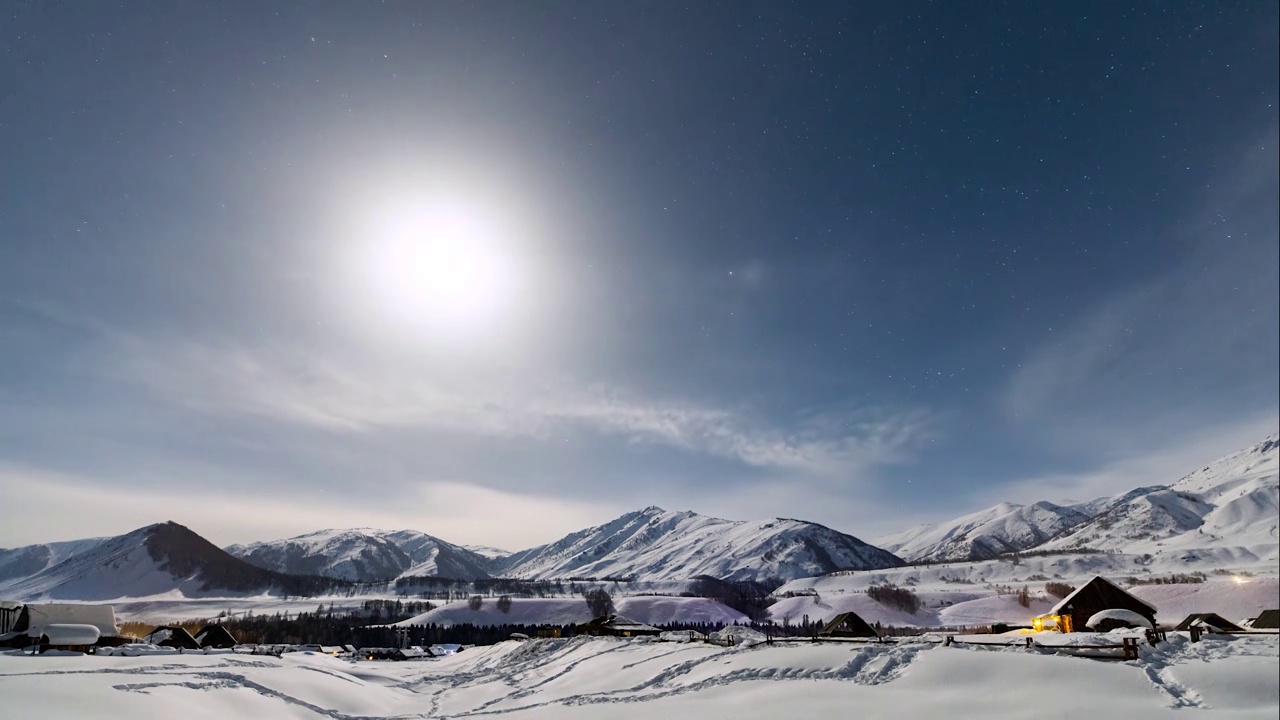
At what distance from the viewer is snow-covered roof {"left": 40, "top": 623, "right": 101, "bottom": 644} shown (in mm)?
58875

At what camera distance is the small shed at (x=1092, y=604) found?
42969mm

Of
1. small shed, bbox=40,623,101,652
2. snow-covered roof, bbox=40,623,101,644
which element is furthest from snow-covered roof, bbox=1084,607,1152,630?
snow-covered roof, bbox=40,623,101,644

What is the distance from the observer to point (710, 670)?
3014 centimetres

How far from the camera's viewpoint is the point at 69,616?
67250 millimetres

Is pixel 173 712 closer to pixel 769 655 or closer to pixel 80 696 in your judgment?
pixel 80 696

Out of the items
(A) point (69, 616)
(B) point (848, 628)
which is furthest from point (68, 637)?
(B) point (848, 628)

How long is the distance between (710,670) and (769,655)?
3.21 meters

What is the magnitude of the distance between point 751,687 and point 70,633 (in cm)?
7347

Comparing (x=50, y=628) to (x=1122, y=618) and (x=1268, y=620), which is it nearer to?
(x=1122, y=618)

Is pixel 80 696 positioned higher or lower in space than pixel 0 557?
lower

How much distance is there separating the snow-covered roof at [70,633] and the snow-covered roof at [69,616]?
2.74ft

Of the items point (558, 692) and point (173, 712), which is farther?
point (558, 692)

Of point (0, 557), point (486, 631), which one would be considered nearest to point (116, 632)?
point (0, 557)

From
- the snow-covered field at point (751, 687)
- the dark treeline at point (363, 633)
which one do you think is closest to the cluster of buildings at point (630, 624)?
the snow-covered field at point (751, 687)
